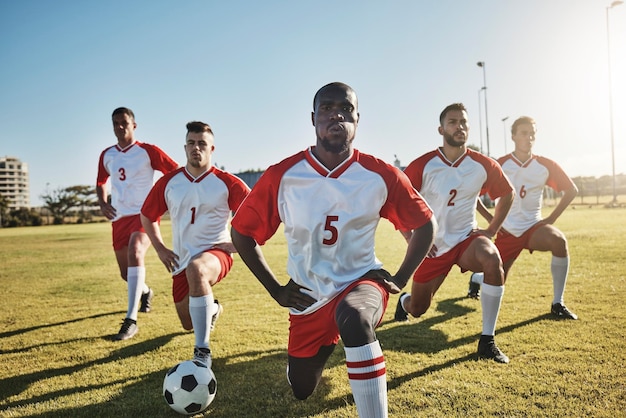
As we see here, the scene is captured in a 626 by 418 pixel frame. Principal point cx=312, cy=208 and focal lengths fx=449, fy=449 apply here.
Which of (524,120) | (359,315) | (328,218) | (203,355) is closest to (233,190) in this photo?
(203,355)

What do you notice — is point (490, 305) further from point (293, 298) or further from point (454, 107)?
point (293, 298)

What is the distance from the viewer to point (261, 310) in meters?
7.39

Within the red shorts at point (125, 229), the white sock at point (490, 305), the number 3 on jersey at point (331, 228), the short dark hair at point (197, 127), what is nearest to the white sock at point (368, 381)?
the number 3 on jersey at point (331, 228)

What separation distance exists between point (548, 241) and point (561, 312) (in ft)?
3.71

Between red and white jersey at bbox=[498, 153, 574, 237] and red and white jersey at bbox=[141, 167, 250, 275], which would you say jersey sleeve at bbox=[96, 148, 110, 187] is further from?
red and white jersey at bbox=[498, 153, 574, 237]

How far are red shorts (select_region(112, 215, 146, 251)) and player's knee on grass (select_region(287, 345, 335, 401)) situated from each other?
4593mm

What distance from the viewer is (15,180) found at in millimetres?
183875

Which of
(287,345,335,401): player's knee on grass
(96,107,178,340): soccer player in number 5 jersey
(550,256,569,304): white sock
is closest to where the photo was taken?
(287,345,335,401): player's knee on grass

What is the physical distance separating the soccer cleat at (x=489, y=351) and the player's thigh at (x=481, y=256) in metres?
0.77

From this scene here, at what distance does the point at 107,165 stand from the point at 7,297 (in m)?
4.24

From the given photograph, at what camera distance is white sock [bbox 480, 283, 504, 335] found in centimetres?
484

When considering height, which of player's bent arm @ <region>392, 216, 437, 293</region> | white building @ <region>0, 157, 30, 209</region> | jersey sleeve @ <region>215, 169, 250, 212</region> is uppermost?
white building @ <region>0, 157, 30, 209</region>

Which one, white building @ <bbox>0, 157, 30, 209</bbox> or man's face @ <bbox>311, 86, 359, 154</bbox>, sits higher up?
white building @ <bbox>0, 157, 30, 209</bbox>

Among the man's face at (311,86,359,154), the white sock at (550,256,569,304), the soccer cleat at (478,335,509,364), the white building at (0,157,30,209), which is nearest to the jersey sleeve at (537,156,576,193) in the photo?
the white sock at (550,256,569,304)
